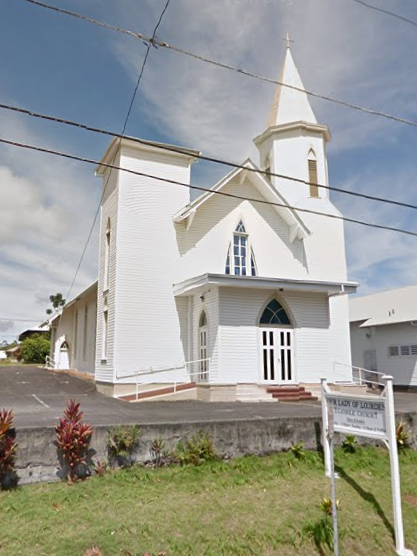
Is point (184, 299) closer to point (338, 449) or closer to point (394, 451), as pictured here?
point (338, 449)

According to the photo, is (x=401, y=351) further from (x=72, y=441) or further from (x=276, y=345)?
(x=72, y=441)

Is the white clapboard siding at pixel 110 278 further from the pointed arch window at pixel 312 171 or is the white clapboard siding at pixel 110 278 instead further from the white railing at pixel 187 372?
the pointed arch window at pixel 312 171

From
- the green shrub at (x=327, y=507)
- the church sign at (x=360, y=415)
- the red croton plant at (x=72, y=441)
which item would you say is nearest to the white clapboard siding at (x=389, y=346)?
the church sign at (x=360, y=415)

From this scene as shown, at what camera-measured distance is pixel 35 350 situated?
48.2 m

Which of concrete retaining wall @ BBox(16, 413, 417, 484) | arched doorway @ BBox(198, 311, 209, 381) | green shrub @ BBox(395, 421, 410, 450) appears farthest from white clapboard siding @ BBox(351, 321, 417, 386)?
concrete retaining wall @ BBox(16, 413, 417, 484)

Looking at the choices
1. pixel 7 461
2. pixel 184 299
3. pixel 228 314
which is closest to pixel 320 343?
pixel 228 314

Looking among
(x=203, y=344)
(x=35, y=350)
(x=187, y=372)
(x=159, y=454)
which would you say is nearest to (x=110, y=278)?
(x=203, y=344)

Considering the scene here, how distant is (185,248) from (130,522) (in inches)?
541

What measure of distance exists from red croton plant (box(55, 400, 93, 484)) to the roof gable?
12158 millimetres

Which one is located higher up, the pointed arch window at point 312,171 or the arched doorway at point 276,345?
the pointed arch window at point 312,171

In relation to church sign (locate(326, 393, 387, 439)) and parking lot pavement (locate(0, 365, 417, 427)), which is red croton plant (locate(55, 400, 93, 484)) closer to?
parking lot pavement (locate(0, 365, 417, 427))

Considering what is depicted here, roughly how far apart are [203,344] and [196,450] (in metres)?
9.67

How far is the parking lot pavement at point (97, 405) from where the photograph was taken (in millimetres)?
10906

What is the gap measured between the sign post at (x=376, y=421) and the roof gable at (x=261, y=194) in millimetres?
12019
